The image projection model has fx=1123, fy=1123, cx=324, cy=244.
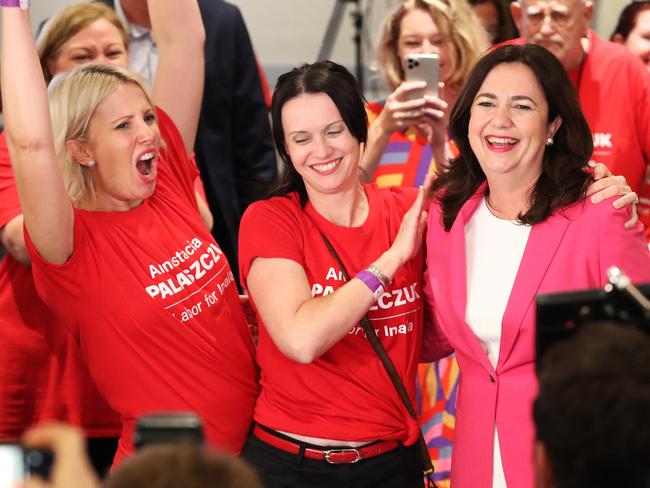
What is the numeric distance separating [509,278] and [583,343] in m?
1.17

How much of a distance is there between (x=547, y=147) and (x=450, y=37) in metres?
1.20

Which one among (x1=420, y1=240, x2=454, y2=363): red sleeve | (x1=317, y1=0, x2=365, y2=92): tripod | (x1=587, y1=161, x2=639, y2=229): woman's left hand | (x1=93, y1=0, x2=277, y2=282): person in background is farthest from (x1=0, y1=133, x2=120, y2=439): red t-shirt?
(x1=317, y1=0, x2=365, y2=92): tripod

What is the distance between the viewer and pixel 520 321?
2521 mm

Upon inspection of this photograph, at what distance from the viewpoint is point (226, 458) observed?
4.25 ft

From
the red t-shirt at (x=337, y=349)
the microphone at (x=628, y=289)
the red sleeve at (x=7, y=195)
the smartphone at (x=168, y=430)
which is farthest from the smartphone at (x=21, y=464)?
the red sleeve at (x=7, y=195)

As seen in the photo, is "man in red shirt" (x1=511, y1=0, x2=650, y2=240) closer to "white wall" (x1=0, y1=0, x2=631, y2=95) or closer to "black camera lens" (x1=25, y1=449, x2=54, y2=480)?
"black camera lens" (x1=25, y1=449, x2=54, y2=480)

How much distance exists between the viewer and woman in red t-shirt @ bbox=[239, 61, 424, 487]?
102 inches

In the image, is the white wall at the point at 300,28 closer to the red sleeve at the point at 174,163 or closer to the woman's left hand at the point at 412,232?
the red sleeve at the point at 174,163

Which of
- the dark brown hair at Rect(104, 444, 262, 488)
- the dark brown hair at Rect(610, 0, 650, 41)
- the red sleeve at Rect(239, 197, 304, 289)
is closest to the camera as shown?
the dark brown hair at Rect(104, 444, 262, 488)

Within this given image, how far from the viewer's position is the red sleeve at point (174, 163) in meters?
2.95

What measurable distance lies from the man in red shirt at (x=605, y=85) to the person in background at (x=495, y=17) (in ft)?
3.64

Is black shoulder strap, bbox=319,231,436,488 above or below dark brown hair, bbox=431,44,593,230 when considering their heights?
below

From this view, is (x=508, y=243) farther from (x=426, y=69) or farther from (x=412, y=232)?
(x=426, y=69)

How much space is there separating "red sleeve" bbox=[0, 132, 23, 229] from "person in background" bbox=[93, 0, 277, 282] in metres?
1.17
